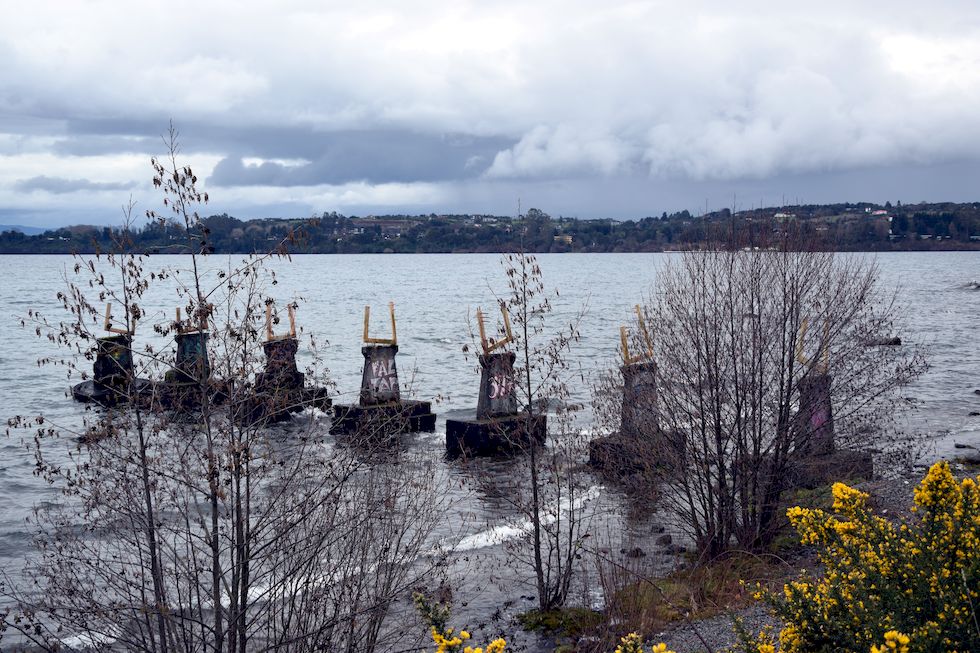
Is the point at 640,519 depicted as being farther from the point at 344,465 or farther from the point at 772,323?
the point at 344,465

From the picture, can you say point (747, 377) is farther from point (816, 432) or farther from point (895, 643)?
point (895, 643)

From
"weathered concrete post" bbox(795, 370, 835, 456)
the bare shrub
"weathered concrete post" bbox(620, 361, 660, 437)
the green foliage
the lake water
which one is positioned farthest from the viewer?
the lake water

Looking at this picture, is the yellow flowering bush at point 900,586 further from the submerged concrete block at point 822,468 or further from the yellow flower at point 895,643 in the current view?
the submerged concrete block at point 822,468

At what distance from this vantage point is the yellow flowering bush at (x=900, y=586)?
5109mm

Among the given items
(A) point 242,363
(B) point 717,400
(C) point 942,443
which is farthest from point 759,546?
(C) point 942,443

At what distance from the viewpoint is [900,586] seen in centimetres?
561

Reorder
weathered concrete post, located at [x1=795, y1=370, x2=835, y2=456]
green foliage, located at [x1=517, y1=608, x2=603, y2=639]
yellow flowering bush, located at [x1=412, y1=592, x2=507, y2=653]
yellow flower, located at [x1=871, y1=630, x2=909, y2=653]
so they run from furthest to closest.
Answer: weathered concrete post, located at [x1=795, y1=370, x2=835, y2=456]
green foliage, located at [x1=517, y1=608, x2=603, y2=639]
yellow flowering bush, located at [x1=412, y1=592, x2=507, y2=653]
yellow flower, located at [x1=871, y1=630, x2=909, y2=653]

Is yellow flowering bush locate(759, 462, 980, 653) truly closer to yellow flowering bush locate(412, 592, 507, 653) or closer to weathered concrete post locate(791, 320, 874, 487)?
yellow flowering bush locate(412, 592, 507, 653)

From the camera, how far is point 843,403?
49.9 ft

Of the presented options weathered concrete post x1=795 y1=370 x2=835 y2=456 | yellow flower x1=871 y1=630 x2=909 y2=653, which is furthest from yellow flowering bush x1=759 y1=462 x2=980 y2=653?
weathered concrete post x1=795 y1=370 x2=835 y2=456

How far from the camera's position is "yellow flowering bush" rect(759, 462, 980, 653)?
511cm

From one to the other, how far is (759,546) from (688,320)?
143 inches

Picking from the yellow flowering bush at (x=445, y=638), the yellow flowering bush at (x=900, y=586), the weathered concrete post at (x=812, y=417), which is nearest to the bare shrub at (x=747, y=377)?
the weathered concrete post at (x=812, y=417)

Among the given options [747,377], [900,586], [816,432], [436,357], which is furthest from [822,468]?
[436,357]
